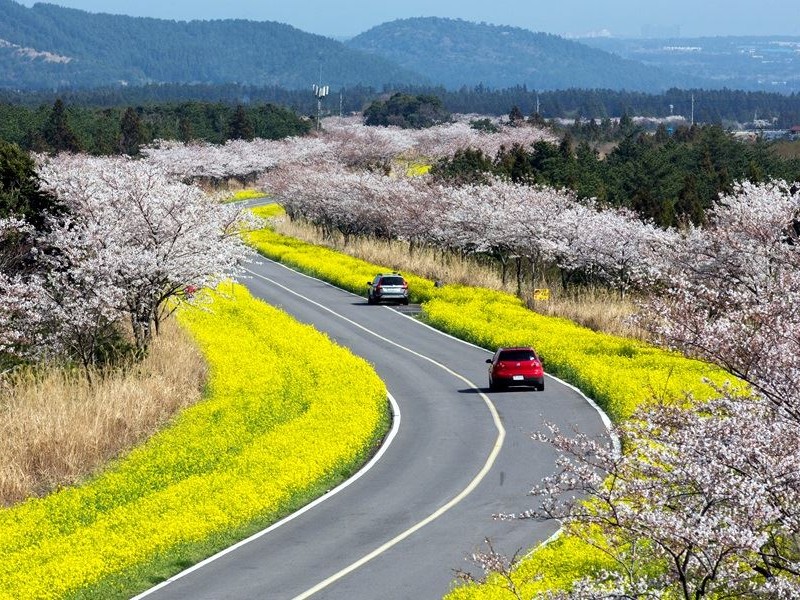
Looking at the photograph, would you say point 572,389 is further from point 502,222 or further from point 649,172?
point 649,172

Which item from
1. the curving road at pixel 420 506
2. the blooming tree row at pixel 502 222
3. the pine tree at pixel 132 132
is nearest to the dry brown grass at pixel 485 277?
the blooming tree row at pixel 502 222

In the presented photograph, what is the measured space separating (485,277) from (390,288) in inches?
198

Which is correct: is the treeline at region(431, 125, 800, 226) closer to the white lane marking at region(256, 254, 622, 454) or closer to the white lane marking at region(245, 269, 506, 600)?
the white lane marking at region(256, 254, 622, 454)

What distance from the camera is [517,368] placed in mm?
34719

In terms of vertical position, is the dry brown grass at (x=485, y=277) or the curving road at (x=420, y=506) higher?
the curving road at (x=420, y=506)

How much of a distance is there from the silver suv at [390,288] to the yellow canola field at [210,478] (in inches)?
612

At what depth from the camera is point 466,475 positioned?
2570 centimetres

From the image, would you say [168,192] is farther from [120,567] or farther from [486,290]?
[120,567]

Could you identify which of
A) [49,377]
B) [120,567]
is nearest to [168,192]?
[49,377]

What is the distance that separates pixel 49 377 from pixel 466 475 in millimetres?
13692

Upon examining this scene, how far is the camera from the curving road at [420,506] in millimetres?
18812

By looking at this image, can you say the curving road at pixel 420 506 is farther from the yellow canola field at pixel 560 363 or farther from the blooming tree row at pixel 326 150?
the blooming tree row at pixel 326 150

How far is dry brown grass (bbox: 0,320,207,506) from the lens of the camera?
26594mm

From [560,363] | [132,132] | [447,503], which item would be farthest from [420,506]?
[132,132]
